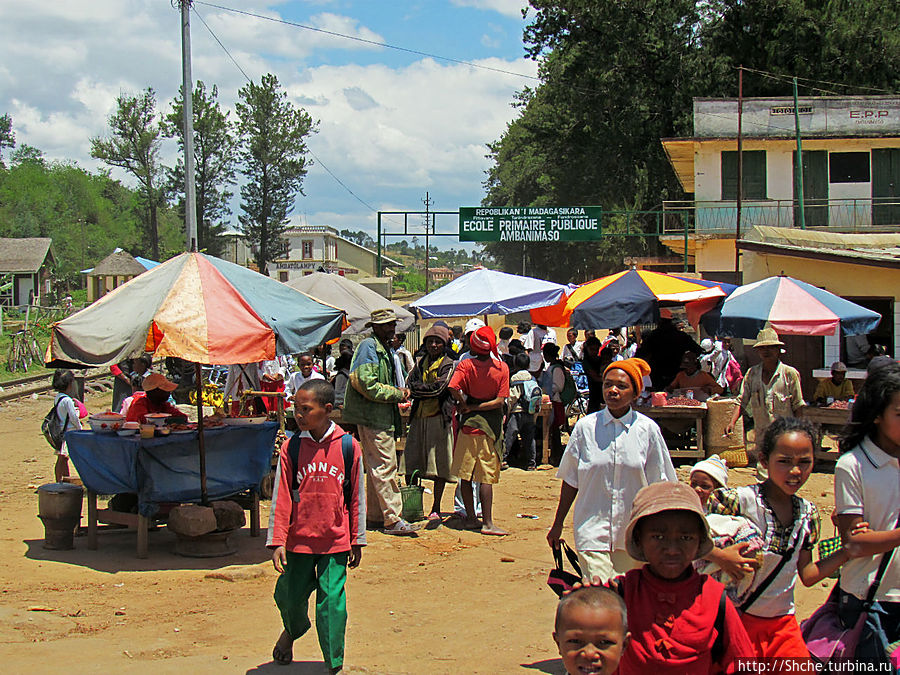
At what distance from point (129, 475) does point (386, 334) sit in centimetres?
267

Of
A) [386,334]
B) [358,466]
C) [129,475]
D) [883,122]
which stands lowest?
[129,475]

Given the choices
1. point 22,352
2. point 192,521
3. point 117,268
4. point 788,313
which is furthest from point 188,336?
point 117,268

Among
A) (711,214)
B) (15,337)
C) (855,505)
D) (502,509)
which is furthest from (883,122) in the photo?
(855,505)

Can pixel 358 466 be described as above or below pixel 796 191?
below

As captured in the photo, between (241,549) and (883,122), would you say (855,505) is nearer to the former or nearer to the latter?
(241,549)

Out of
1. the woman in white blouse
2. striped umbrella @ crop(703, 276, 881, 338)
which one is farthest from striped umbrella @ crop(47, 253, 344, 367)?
striped umbrella @ crop(703, 276, 881, 338)

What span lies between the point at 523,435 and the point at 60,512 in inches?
252

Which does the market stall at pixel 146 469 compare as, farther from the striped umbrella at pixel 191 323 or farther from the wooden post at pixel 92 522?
the striped umbrella at pixel 191 323

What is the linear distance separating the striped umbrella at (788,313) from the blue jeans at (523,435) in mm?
3070

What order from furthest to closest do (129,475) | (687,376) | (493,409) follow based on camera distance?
1. (687,376)
2. (493,409)
3. (129,475)

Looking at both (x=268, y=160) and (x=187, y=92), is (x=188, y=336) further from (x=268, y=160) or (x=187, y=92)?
(x=268, y=160)

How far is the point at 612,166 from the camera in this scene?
43625 millimetres

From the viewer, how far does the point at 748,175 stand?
32500mm

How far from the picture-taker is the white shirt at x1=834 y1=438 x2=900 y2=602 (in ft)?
12.2
